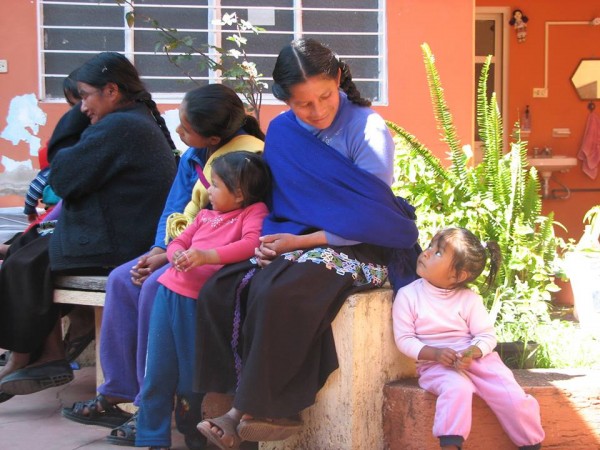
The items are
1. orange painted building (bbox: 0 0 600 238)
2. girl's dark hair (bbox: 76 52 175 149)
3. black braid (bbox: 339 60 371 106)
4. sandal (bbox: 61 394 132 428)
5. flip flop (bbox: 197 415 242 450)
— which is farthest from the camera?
orange painted building (bbox: 0 0 600 238)

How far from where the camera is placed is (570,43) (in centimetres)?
913

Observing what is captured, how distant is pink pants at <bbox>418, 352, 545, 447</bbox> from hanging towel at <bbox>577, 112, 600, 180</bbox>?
21.4 ft

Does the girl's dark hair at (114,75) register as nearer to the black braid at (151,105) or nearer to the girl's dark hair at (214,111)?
the black braid at (151,105)

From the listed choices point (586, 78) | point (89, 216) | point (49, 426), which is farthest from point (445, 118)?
point (586, 78)

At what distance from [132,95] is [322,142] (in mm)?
1183

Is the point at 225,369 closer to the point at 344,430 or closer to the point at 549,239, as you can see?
the point at 344,430

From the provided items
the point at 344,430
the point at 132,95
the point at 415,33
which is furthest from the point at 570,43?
the point at 344,430

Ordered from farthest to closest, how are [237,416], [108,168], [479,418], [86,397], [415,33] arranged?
[415,33] → [86,397] → [108,168] → [479,418] → [237,416]

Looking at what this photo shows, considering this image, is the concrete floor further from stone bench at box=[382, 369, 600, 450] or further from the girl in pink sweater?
stone bench at box=[382, 369, 600, 450]

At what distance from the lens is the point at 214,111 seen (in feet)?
11.4

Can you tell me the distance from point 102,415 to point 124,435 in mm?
316

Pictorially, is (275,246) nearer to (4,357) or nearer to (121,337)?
(121,337)

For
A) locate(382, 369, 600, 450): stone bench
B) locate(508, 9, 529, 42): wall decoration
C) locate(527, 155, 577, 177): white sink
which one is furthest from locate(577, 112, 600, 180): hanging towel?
locate(382, 369, 600, 450): stone bench

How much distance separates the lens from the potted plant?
4.95 m
